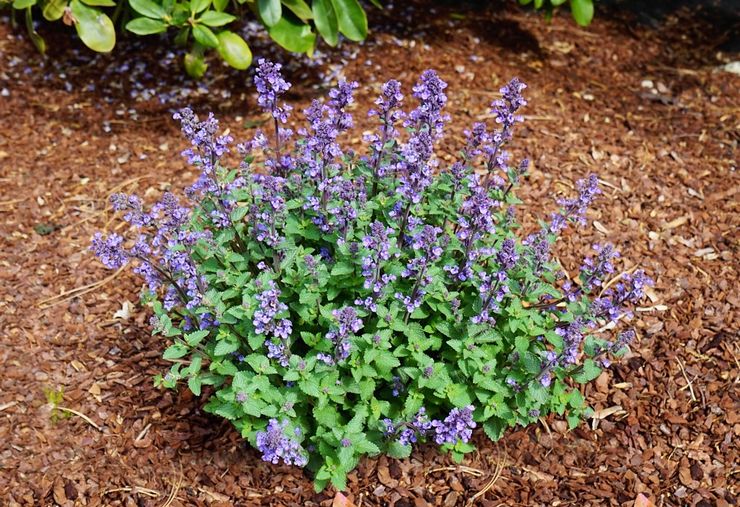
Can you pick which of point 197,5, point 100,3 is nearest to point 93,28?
point 100,3

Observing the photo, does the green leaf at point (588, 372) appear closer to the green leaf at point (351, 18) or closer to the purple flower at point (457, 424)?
the purple flower at point (457, 424)

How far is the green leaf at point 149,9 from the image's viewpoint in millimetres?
4430

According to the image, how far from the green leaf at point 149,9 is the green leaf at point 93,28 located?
9.2 inches

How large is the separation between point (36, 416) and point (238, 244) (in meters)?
1.27

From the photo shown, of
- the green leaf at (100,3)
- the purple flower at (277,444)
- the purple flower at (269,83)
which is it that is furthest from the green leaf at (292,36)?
the purple flower at (277,444)

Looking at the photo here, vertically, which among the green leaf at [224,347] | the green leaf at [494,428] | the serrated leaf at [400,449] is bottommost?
the serrated leaf at [400,449]

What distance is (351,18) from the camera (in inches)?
189

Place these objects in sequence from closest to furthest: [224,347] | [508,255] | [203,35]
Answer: [508,255], [224,347], [203,35]

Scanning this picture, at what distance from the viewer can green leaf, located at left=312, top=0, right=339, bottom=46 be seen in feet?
15.5

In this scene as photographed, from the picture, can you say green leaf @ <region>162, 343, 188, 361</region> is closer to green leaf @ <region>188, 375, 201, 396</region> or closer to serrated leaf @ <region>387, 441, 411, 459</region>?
green leaf @ <region>188, 375, 201, 396</region>

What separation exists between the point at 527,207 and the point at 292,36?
186 cm

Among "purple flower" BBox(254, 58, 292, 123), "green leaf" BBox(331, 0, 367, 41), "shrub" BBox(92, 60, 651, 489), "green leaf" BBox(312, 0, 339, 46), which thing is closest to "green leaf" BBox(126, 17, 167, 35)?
"green leaf" BBox(312, 0, 339, 46)

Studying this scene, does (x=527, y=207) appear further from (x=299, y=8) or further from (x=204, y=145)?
(x=204, y=145)

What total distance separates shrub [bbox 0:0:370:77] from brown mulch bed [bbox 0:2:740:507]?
18.6 inches
